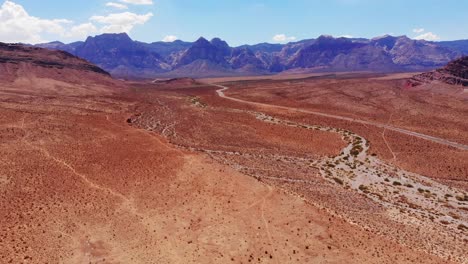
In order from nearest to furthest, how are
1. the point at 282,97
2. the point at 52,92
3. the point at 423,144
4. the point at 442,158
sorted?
the point at 442,158 → the point at 423,144 → the point at 52,92 → the point at 282,97

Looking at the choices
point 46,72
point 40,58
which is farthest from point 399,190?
point 40,58

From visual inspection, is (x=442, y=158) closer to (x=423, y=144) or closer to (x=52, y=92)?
(x=423, y=144)

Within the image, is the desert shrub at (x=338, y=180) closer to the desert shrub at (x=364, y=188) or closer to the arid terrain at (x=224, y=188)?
the arid terrain at (x=224, y=188)

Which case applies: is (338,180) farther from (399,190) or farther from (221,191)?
(221,191)

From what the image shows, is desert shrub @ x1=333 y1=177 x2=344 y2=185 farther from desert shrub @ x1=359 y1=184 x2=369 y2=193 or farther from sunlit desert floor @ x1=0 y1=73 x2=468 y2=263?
Answer: desert shrub @ x1=359 y1=184 x2=369 y2=193

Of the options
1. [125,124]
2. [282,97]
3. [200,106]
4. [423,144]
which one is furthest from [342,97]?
[125,124]

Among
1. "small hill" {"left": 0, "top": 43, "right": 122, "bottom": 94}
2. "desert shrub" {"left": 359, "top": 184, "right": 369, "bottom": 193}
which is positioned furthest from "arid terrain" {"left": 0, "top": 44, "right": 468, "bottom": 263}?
"small hill" {"left": 0, "top": 43, "right": 122, "bottom": 94}
